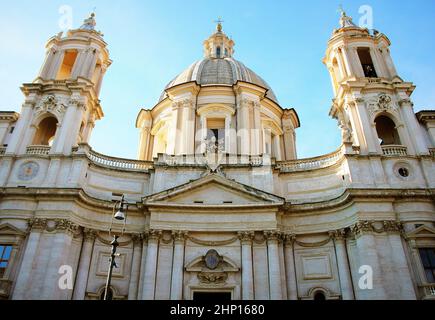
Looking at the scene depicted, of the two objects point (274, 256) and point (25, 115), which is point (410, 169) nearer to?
point (274, 256)

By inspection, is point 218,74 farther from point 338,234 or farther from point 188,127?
point 338,234

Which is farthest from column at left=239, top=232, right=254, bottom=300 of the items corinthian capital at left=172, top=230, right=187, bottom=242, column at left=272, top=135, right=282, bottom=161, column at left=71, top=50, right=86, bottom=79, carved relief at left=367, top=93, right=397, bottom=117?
column at left=71, top=50, right=86, bottom=79

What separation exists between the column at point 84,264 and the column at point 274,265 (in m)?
9.51

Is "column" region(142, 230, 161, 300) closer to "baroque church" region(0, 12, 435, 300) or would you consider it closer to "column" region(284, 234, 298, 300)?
"baroque church" region(0, 12, 435, 300)

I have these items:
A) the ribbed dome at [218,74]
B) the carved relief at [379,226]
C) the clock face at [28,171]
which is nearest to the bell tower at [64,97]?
the clock face at [28,171]

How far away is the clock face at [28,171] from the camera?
20.6m

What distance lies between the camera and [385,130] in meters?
24.6

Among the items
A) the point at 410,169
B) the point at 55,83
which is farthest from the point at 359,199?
the point at 55,83

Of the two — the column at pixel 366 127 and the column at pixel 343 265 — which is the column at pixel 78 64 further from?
the column at pixel 343 265

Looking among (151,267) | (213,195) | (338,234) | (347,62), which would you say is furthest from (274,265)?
(347,62)

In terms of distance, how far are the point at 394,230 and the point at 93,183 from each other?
16689 millimetres

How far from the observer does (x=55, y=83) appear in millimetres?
23844
